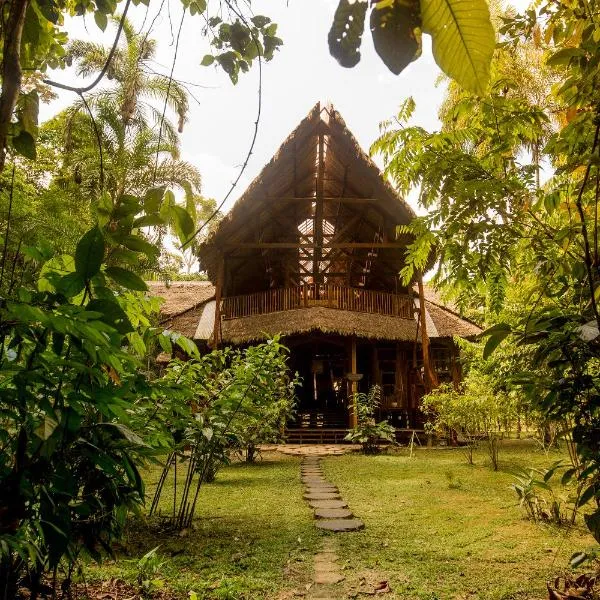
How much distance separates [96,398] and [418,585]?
2331mm

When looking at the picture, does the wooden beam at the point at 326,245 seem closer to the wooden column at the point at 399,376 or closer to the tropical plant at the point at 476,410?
the wooden column at the point at 399,376

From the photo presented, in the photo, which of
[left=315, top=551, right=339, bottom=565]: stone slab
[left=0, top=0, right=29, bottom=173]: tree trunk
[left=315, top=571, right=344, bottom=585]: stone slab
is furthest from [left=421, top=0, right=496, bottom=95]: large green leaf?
[left=315, top=551, right=339, bottom=565]: stone slab

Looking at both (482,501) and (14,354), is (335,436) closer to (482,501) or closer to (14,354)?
(482,501)

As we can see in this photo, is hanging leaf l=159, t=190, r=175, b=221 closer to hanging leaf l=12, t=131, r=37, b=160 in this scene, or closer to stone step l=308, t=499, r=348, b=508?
hanging leaf l=12, t=131, r=37, b=160

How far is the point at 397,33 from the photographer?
62 cm

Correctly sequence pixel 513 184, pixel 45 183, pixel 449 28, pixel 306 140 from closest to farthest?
pixel 449 28
pixel 513 184
pixel 306 140
pixel 45 183

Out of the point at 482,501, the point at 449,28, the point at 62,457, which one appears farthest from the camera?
the point at 482,501

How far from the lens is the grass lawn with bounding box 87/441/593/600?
2.65 meters

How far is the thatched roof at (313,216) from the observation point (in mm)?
11609

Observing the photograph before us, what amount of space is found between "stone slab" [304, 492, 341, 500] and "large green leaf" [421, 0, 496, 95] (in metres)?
5.27

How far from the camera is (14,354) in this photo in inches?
47.2

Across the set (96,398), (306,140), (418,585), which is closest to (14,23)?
(96,398)

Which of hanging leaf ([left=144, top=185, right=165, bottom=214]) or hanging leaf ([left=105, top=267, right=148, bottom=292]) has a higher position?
hanging leaf ([left=144, top=185, right=165, bottom=214])

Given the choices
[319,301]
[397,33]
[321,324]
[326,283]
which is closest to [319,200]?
[326,283]
